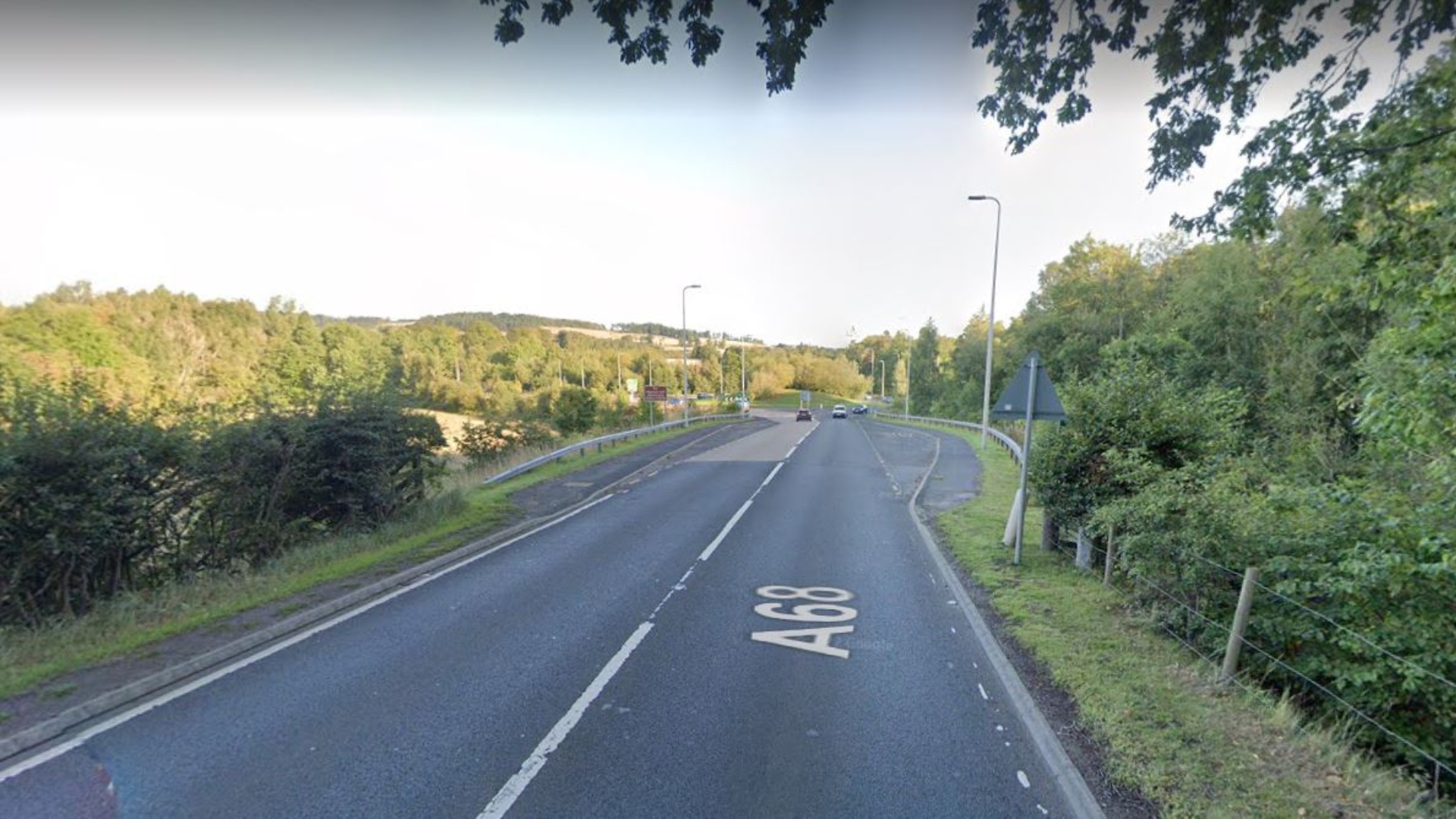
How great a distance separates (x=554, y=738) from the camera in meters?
4.26

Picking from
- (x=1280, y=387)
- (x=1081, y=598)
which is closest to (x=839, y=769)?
(x=1081, y=598)

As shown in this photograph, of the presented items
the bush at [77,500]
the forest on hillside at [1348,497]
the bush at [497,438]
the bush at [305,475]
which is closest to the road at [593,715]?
the forest on hillside at [1348,497]

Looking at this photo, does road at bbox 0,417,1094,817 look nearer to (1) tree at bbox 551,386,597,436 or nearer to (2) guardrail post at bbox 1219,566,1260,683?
(2) guardrail post at bbox 1219,566,1260,683

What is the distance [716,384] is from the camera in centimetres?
10481

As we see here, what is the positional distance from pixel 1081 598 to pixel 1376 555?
252 cm

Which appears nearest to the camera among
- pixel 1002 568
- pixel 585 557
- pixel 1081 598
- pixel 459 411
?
pixel 1081 598

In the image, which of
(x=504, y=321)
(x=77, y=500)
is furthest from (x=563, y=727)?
(x=504, y=321)

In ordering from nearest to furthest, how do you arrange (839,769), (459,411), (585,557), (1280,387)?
(839,769) → (585,557) → (1280,387) → (459,411)

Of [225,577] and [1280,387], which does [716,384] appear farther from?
[225,577]

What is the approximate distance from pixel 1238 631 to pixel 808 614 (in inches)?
150

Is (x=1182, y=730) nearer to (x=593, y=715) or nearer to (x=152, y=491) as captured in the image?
(x=593, y=715)

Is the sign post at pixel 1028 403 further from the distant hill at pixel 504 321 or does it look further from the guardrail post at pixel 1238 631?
the distant hill at pixel 504 321

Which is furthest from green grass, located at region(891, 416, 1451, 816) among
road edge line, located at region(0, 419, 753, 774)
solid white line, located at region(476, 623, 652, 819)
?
road edge line, located at region(0, 419, 753, 774)

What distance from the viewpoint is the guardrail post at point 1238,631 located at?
4855mm
